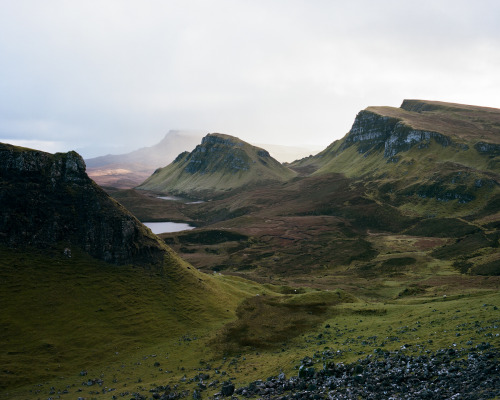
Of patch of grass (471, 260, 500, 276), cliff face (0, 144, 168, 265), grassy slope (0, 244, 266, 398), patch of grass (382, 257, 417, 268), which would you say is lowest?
patch of grass (382, 257, 417, 268)

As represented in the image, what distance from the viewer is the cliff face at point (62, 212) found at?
53.8 metres

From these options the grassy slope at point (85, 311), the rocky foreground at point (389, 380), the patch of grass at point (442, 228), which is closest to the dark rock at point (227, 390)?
the rocky foreground at point (389, 380)

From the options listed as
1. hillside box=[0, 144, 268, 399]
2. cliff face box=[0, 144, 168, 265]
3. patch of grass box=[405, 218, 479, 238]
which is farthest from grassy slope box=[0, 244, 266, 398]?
patch of grass box=[405, 218, 479, 238]

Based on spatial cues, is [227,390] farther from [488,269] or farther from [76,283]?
[488,269]

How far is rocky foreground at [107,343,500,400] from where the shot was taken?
21078 mm

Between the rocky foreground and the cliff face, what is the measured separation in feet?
107

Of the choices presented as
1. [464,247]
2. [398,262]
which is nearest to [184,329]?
[398,262]

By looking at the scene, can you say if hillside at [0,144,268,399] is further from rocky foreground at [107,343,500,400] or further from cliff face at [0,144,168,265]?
rocky foreground at [107,343,500,400]

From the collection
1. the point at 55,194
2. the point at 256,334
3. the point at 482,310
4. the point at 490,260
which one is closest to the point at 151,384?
the point at 256,334

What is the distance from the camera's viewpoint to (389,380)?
23.9 m

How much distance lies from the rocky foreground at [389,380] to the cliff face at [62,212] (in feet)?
107

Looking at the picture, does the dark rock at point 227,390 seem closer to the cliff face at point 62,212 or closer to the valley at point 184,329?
the valley at point 184,329

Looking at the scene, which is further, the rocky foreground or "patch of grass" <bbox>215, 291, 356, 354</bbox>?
"patch of grass" <bbox>215, 291, 356, 354</bbox>

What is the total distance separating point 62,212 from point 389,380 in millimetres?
55416
